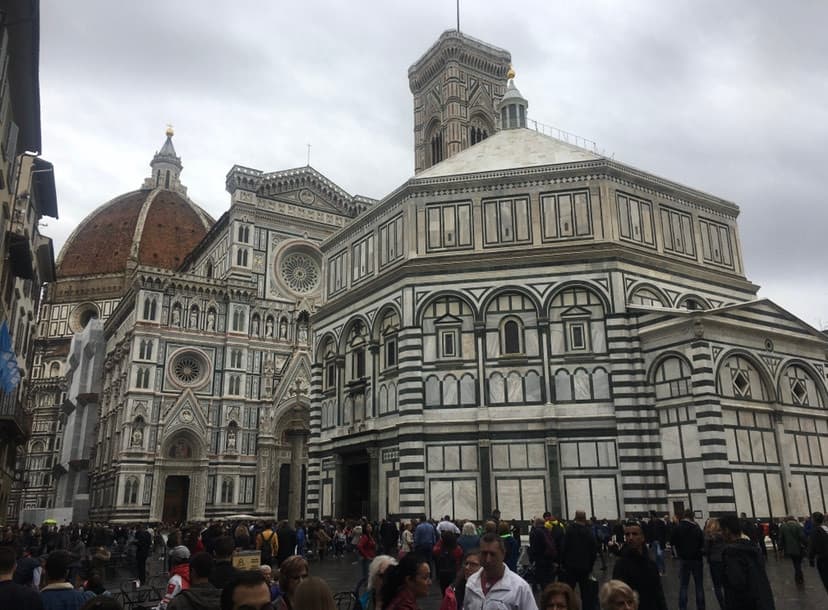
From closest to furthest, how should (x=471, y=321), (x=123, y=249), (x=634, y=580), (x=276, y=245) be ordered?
(x=634, y=580) < (x=471, y=321) < (x=276, y=245) < (x=123, y=249)

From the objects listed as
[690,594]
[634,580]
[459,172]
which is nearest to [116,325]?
[459,172]

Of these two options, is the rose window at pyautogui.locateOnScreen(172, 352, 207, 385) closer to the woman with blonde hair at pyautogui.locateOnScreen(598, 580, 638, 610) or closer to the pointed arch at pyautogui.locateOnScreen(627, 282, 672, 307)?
A: the pointed arch at pyautogui.locateOnScreen(627, 282, 672, 307)

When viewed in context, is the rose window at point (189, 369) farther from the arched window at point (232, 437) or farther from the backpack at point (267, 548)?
the backpack at point (267, 548)

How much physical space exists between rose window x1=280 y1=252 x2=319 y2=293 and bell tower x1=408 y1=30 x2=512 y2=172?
1876 centimetres

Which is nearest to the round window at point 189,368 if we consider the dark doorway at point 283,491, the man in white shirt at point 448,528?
the dark doorway at point 283,491

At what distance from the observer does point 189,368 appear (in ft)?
176

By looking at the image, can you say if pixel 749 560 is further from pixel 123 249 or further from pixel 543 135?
pixel 123 249

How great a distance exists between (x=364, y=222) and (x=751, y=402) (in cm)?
1792

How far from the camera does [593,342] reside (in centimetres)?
2705

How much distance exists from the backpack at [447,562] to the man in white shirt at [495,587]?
5365mm

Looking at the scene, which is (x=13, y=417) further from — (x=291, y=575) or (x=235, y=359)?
(x=291, y=575)

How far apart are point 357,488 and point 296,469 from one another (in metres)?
24.7

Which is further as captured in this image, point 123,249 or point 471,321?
point 123,249

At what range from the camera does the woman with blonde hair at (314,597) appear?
419 cm
